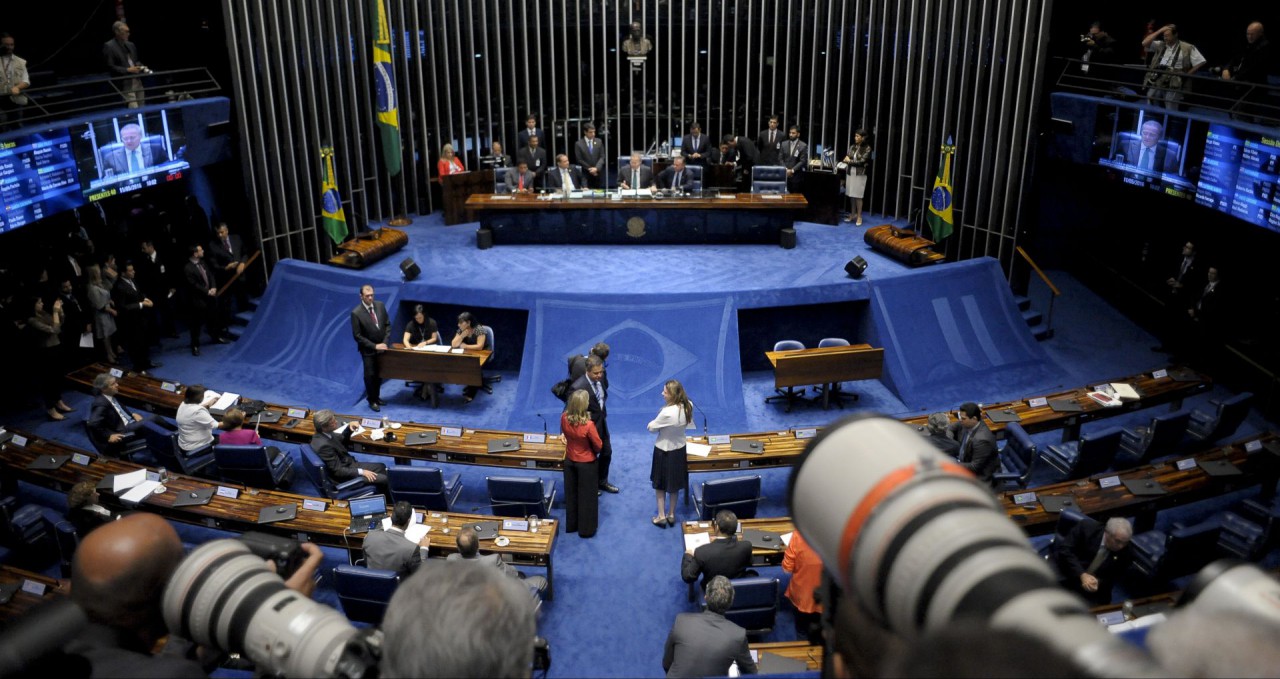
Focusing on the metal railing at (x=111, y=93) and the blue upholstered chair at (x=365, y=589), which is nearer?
the blue upholstered chair at (x=365, y=589)

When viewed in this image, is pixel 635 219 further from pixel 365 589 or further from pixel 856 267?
pixel 365 589

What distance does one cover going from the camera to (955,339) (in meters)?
11.7

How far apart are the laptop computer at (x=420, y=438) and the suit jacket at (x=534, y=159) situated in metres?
6.95

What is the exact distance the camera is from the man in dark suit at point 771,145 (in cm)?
1531

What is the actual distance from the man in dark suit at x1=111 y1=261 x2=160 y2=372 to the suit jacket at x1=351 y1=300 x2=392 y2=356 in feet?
9.81

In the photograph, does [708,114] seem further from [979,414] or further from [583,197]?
[979,414]

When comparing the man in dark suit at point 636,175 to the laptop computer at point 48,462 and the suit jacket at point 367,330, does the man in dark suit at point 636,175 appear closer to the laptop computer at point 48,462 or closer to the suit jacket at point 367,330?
the suit jacket at point 367,330

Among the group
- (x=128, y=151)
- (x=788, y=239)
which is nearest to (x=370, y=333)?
(x=128, y=151)

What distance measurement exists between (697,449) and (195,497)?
4.33 metres

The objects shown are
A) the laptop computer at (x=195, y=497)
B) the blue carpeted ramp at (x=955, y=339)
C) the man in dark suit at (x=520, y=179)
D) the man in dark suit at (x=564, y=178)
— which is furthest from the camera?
the man in dark suit at (x=520, y=179)

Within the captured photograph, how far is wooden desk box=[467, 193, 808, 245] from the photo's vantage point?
45.7 feet

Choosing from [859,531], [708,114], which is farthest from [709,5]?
[859,531]

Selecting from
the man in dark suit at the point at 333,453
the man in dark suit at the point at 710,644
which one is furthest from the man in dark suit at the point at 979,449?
the man in dark suit at the point at 333,453

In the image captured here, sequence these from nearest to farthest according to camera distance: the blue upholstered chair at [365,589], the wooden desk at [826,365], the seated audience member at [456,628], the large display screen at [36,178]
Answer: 1. the seated audience member at [456,628]
2. the blue upholstered chair at [365,589]
3. the large display screen at [36,178]
4. the wooden desk at [826,365]
